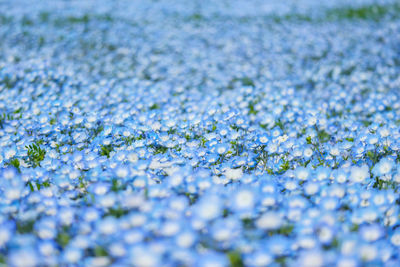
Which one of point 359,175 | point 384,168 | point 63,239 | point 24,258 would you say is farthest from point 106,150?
point 384,168

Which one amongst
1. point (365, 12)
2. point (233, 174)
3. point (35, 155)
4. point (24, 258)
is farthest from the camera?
point (365, 12)

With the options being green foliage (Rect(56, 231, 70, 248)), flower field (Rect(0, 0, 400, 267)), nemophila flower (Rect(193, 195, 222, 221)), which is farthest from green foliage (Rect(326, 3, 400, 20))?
green foliage (Rect(56, 231, 70, 248))

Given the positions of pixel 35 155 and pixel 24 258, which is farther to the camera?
pixel 35 155

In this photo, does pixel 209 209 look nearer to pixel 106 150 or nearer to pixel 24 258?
pixel 24 258

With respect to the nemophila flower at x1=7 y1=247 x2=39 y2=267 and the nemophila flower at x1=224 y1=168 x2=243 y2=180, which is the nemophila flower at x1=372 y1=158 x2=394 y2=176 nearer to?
the nemophila flower at x1=224 y1=168 x2=243 y2=180

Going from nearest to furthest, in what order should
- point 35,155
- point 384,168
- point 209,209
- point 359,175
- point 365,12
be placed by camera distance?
1. point 209,209
2. point 359,175
3. point 384,168
4. point 35,155
5. point 365,12

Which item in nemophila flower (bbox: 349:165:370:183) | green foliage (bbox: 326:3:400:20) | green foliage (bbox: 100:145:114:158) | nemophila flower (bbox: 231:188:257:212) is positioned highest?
green foliage (bbox: 326:3:400:20)

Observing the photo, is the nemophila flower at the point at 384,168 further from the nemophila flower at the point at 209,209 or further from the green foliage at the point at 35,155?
the green foliage at the point at 35,155

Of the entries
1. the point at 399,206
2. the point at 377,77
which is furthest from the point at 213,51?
the point at 399,206

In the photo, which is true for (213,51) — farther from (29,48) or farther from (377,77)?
(29,48)
